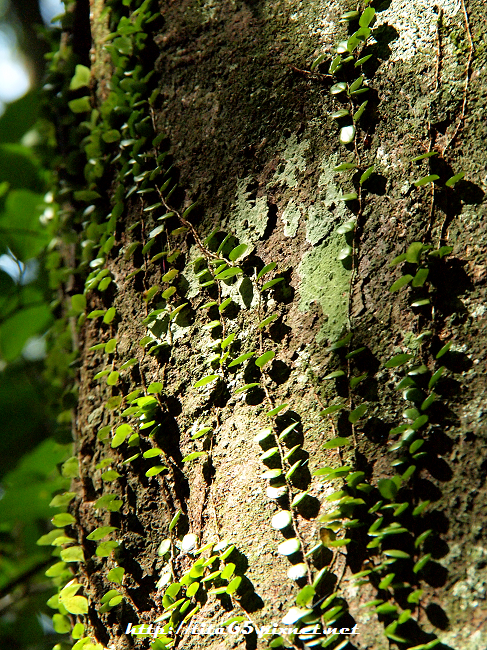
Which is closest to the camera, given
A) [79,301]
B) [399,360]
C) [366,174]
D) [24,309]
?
[399,360]

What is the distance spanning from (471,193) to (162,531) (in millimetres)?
873

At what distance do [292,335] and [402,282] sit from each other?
0.22 metres

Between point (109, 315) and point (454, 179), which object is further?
point (109, 315)

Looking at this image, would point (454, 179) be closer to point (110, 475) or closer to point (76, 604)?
point (110, 475)

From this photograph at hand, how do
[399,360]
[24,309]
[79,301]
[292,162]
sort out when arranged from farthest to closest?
[24,309] → [79,301] → [292,162] → [399,360]

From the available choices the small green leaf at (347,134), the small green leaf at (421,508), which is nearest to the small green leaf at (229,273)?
the small green leaf at (347,134)

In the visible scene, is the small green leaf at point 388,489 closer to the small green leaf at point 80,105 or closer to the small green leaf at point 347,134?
the small green leaf at point 347,134

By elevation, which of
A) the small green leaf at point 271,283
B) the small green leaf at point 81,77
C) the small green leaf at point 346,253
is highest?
the small green leaf at point 81,77

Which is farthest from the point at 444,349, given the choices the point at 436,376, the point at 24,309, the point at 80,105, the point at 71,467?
the point at 24,309

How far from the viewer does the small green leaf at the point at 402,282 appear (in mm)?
797

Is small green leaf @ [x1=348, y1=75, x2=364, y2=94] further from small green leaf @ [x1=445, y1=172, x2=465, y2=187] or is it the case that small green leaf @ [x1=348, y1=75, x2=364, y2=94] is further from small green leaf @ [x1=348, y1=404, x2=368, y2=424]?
small green leaf @ [x1=348, y1=404, x2=368, y2=424]

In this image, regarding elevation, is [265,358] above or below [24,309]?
below

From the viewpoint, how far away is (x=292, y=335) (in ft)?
2.94

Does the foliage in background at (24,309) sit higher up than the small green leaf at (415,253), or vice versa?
the foliage in background at (24,309)
